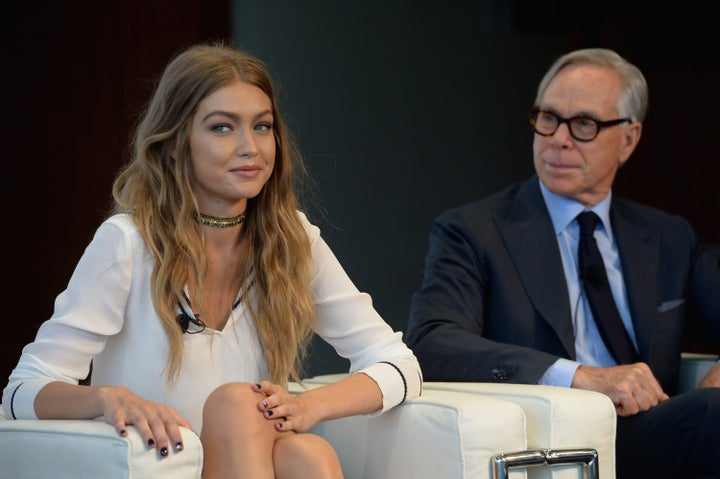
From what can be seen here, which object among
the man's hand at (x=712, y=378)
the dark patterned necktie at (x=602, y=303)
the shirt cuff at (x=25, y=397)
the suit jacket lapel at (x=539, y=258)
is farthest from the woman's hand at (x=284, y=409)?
the man's hand at (x=712, y=378)

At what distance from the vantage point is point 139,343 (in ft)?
7.30

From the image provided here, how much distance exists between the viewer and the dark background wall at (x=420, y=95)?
4582 millimetres

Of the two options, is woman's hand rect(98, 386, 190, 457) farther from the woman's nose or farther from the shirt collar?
the shirt collar

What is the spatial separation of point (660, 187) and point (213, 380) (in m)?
3.24

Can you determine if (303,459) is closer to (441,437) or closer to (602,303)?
(441,437)

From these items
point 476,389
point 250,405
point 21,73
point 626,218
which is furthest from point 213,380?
point 21,73

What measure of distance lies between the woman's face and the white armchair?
1.85 ft

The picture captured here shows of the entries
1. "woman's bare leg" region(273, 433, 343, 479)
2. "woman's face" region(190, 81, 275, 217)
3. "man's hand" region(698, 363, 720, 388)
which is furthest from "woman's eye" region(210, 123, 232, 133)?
"man's hand" region(698, 363, 720, 388)

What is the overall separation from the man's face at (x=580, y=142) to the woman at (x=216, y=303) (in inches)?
35.1

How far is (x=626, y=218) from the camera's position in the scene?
3.17 m

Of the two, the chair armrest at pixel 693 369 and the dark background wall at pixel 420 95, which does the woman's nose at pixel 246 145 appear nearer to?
the chair armrest at pixel 693 369

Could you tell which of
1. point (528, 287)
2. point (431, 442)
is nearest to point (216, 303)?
point (431, 442)

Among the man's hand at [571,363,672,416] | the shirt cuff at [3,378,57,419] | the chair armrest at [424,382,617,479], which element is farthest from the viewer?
the man's hand at [571,363,672,416]

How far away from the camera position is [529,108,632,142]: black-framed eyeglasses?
3102 mm
